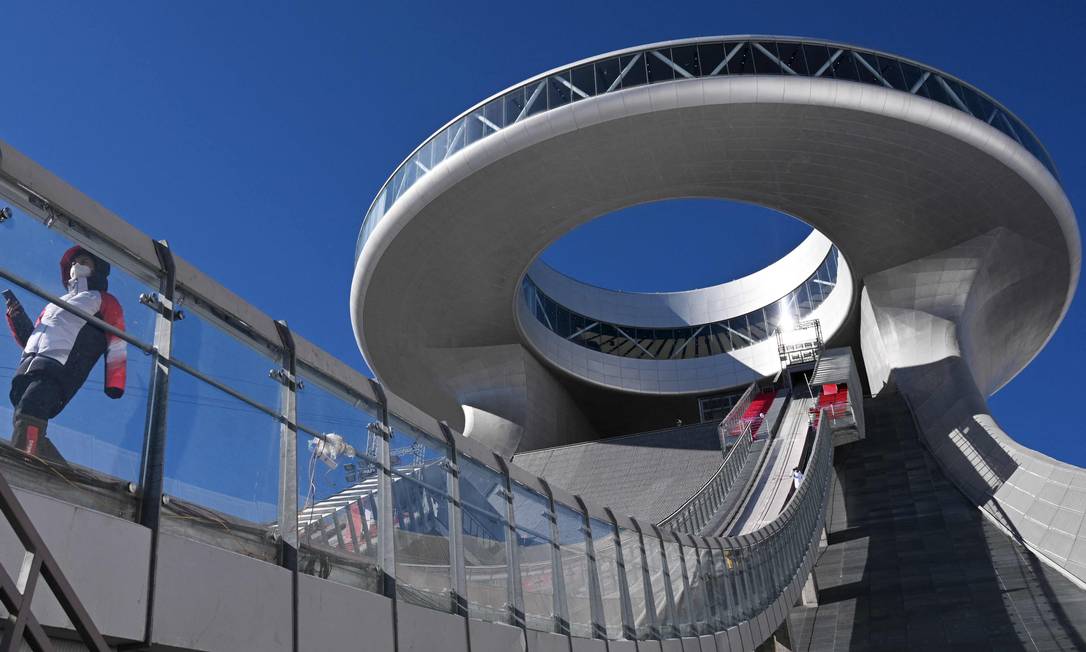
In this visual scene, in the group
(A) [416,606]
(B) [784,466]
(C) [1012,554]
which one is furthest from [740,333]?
(A) [416,606]

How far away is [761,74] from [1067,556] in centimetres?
1465

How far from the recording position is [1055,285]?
34.5 m

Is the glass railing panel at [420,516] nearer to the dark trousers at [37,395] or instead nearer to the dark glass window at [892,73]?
the dark trousers at [37,395]

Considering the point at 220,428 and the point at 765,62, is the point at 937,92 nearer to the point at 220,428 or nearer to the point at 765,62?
the point at 765,62

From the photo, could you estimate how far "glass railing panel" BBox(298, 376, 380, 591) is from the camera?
189 inches

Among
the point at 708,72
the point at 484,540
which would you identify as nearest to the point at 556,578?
the point at 484,540

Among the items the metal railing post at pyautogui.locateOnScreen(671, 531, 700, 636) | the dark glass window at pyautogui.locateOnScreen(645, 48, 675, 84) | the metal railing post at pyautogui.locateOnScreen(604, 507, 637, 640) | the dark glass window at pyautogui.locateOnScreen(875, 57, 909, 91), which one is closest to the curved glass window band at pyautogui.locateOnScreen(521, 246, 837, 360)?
the dark glass window at pyautogui.locateOnScreen(875, 57, 909, 91)

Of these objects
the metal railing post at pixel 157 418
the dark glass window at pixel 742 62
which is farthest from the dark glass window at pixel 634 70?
the metal railing post at pixel 157 418

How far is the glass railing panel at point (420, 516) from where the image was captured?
550cm

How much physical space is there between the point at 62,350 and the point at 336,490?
186cm

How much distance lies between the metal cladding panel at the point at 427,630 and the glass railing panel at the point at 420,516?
0.09 meters

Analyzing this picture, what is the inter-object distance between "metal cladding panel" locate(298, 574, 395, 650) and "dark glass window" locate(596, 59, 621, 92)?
23.6 m

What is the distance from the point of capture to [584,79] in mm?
27500

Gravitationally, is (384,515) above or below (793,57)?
below
